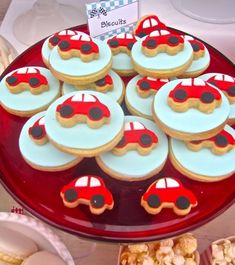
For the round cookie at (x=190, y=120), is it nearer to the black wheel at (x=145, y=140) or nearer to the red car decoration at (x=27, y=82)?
the black wheel at (x=145, y=140)

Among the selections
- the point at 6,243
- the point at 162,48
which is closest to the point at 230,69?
the point at 162,48

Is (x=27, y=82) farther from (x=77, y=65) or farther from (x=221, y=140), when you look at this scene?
(x=221, y=140)

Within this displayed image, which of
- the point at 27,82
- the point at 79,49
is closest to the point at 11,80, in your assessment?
the point at 27,82

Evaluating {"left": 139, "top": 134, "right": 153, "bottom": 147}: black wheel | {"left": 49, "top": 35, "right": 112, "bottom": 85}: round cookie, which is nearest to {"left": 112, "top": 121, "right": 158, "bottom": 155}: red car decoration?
{"left": 139, "top": 134, "right": 153, "bottom": 147}: black wheel

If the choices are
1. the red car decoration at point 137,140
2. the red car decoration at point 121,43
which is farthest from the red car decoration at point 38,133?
the red car decoration at point 121,43

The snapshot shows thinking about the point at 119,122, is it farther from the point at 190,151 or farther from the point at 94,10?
the point at 94,10

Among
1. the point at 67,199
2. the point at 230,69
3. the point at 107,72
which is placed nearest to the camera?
the point at 67,199

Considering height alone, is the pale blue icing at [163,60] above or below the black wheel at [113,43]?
above
